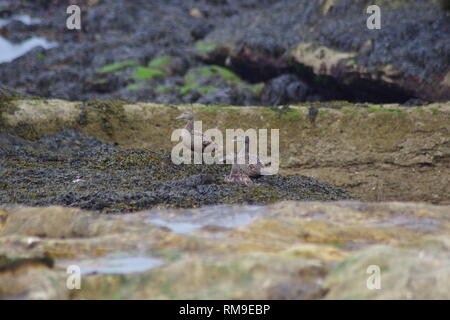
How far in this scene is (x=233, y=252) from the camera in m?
7.06

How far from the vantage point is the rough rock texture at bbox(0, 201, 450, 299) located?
6.23 metres

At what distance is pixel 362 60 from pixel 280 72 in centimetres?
599

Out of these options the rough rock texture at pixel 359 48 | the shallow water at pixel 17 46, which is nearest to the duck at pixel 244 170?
the rough rock texture at pixel 359 48

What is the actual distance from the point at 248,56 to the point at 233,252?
27.0m

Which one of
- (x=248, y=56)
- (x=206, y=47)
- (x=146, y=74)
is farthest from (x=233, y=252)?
(x=206, y=47)

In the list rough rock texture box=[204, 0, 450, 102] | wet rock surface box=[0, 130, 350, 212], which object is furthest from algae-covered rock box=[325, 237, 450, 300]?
rough rock texture box=[204, 0, 450, 102]

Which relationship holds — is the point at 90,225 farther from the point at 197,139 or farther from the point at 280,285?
the point at 197,139

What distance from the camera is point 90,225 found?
827 cm

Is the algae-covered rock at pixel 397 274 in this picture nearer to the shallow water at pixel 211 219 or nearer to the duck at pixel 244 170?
the shallow water at pixel 211 219

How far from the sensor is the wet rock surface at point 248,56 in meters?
26.2

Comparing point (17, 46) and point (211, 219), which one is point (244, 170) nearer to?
point (211, 219)

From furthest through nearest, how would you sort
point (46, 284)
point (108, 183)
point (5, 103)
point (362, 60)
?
point (362, 60), point (5, 103), point (108, 183), point (46, 284)

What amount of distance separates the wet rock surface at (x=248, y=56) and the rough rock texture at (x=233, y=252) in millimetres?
17724
